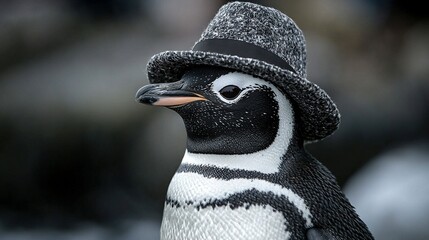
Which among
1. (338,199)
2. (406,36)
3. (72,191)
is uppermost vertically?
(406,36)

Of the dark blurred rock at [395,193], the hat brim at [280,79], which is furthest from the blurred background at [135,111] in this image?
the hat brim at [280,79]

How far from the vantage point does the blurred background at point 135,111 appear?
2268 mm

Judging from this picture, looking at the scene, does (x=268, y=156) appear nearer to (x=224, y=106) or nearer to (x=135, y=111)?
(x=224, y=106)

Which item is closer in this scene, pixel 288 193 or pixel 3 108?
pixel 288 193

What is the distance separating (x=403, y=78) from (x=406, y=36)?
0.41ft

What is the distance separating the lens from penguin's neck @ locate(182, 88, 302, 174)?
36.0 inches

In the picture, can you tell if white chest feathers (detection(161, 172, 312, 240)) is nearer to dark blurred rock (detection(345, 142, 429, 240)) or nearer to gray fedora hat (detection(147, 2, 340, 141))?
gray fedora hat (detection(147, 2, 340, 141))

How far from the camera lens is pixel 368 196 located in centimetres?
224

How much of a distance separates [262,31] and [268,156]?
15 centimetres

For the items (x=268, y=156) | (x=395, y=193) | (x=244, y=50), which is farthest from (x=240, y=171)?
(x=395, y=193)

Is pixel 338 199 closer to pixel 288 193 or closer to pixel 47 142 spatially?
pixel 288 193

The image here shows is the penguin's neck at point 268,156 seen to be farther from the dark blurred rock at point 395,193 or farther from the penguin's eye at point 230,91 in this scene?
the dark blurred rock at point 395,193

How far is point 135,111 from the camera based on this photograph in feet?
7.84

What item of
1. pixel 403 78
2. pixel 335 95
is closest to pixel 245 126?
pixel 335 95
